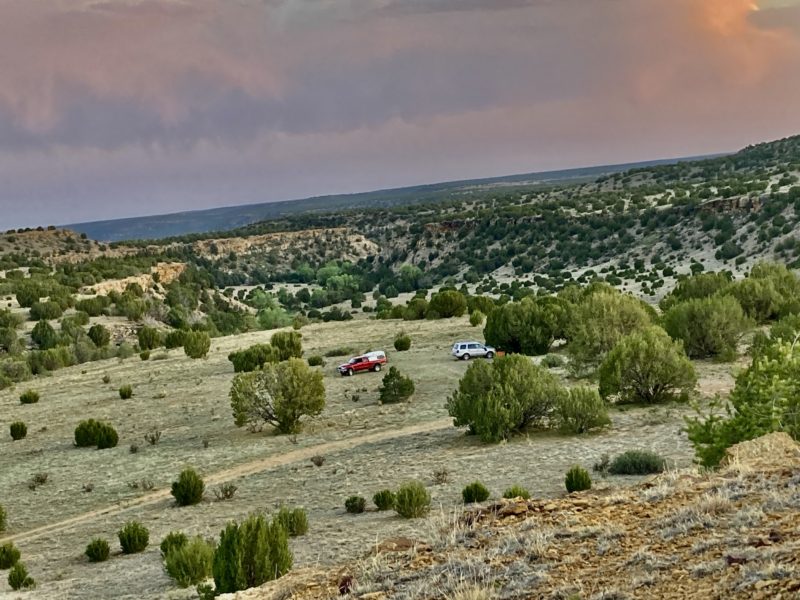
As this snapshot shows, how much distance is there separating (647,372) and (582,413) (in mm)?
3011

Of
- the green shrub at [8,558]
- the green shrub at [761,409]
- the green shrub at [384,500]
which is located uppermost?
the green shrub at [761,409]

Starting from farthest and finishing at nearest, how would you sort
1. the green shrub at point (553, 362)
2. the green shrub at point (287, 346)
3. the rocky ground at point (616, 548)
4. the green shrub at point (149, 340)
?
the green shrub at point (149, 340)
the green shrub at point (287, 346)
the green shrub at point (553, 362)
the rocky ground at point (616, 548)

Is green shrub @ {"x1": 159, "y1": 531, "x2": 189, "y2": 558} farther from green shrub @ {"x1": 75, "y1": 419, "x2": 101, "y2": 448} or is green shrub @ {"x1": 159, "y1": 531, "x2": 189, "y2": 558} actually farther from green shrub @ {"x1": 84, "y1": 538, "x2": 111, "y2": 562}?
green shrub @ {"x1": 75, "y1": 419, "x2": 101, "y2": 448}

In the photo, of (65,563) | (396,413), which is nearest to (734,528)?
(65,563)

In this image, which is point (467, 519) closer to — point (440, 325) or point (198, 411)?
point (198, 411)

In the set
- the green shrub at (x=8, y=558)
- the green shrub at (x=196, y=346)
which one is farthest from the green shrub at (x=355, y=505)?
the green shrub at (x=196, y=346)

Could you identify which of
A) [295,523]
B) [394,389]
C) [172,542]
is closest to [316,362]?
[394,389]

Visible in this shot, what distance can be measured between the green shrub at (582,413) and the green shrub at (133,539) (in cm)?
991

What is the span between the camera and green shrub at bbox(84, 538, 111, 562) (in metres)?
13.8

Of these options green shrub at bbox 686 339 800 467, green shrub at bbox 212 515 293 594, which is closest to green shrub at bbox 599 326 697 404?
green shrub at bbox 686 339 800 467

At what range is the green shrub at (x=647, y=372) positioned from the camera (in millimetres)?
19969

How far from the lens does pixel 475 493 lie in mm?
13695

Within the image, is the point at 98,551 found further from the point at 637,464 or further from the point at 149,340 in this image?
the point at 149,340

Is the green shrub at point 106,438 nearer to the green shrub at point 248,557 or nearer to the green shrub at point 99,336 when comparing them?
the green shrub at point 248,557
